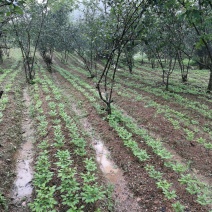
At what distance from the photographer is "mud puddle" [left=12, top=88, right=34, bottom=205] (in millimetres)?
5305

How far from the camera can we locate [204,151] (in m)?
7.32

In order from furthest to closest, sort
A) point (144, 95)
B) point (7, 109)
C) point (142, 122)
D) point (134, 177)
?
1. point (144, 95)
2. point (7, 109)
3. point (142, 122)
4. point (134, 177)

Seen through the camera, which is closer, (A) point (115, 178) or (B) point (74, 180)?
(B) point (74, 180)

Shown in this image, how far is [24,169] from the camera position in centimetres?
638

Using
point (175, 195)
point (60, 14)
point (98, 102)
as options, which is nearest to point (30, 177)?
point (175, 195)

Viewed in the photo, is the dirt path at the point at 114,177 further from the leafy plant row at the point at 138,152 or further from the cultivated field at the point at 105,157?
the leafy plant row at the point at 138,152

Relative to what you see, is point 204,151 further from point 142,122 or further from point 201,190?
point 142,122

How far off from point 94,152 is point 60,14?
2419cm

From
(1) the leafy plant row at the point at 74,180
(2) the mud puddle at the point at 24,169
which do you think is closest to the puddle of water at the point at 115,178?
(1) the leafy plant row at the point at 74,180

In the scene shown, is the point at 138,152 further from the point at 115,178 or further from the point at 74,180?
the point at 74,180

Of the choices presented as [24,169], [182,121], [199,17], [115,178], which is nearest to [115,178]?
[115,178]

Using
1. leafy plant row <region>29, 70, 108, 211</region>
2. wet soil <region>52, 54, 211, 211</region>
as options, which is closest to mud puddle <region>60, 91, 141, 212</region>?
wet soil <region>52, 54, 211, 211</region>

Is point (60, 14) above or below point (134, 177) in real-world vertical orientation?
above

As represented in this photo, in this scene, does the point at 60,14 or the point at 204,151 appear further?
the point at 60,14
